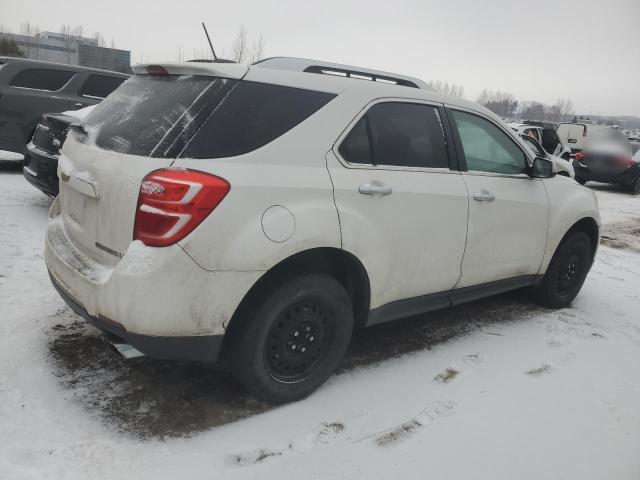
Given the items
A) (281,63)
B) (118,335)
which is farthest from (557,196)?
(118,335)

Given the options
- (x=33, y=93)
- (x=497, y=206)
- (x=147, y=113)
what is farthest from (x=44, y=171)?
(x=497, y=206)

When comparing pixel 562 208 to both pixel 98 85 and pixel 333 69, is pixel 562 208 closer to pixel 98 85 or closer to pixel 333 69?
pixel 333 69

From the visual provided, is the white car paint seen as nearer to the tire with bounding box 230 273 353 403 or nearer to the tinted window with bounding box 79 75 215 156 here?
the tinted window with bounding box 79 75 215 156

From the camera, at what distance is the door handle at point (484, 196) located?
3654 millimetres

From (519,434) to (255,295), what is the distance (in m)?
1.62

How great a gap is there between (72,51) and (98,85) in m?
101

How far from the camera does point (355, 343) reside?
385 centimetres

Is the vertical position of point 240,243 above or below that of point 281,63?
below

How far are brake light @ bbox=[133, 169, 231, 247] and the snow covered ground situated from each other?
3.27ft

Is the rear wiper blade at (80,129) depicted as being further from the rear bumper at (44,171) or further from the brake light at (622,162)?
the brake light at (622,162)

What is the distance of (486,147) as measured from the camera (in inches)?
157

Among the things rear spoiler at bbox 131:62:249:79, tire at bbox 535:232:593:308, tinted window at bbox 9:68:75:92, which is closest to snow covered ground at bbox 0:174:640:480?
tire at bbox 535:232:593:308

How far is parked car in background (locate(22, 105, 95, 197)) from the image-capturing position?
580cm

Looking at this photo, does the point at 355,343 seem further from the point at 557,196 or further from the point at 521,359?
the point at 557,196
